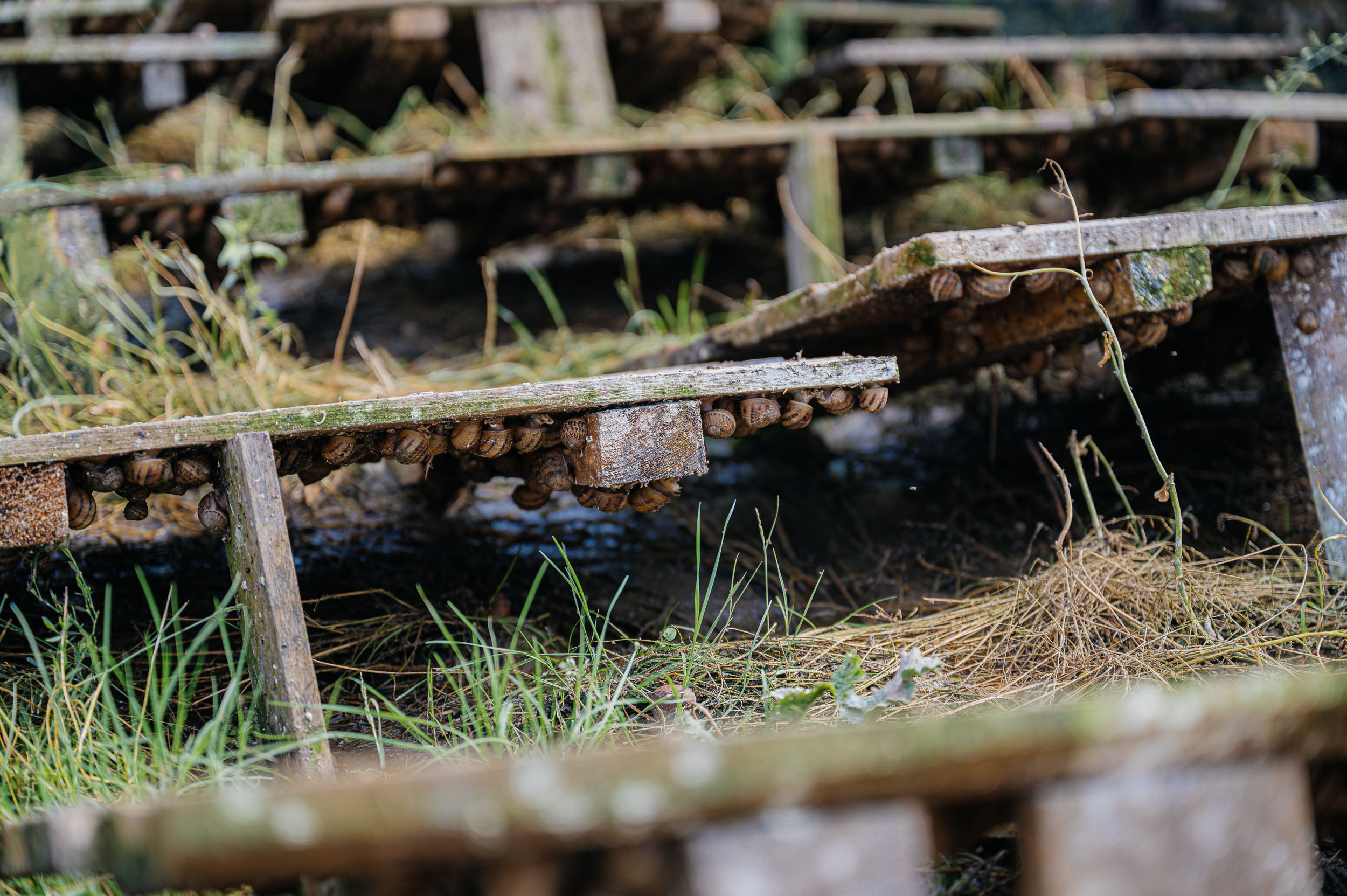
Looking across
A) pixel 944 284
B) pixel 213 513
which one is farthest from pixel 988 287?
pixel 213 513

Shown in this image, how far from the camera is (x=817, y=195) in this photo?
351 cm

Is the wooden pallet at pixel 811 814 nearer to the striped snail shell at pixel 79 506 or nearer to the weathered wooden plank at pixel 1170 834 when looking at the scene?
the weathered wooden plank at pixel 1170 834

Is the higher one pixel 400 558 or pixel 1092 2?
pixel 1092 2

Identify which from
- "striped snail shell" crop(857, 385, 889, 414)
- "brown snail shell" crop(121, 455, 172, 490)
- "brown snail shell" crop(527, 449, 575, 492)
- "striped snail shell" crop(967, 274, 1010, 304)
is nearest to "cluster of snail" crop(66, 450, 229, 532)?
"brown snail shell" crop(121, 455, 172, 490)

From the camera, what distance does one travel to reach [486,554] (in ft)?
9.54

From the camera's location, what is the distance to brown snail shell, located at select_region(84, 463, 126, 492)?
5.98 ft

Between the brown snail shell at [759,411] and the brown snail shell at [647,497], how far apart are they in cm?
25

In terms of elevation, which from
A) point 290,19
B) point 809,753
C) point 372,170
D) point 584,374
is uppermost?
point 290,19

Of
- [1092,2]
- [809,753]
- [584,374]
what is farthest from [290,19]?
[1092,2]

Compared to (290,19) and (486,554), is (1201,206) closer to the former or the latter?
(486,554)

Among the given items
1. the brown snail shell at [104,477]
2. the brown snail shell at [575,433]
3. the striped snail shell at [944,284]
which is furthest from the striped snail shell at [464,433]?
the striped snail shell at [944,284]

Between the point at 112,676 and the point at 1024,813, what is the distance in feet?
6.67

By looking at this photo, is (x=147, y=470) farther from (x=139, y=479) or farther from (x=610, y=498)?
(x=610, y=498)

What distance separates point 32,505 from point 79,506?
5.2 inches
